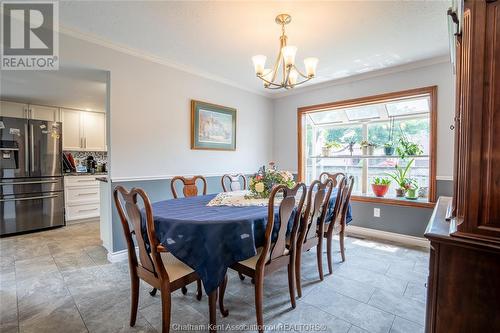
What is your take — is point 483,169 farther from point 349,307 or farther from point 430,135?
point 430,135

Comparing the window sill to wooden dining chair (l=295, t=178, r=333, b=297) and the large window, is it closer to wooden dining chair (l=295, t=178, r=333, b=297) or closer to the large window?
the large window

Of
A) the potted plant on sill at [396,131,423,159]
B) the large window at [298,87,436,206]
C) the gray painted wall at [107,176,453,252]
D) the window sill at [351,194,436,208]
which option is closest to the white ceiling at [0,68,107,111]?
the gray painted wall at [107,176,453,252]

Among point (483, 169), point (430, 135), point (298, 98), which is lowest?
point (483, 169)

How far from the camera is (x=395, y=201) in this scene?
11.1ft

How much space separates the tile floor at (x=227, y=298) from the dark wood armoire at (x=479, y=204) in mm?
860

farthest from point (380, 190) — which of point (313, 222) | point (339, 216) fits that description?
point (313, 222)

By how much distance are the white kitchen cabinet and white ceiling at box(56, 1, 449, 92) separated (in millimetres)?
2965

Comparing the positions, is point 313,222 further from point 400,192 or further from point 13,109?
point 13,109

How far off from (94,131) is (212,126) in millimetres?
Answer: 2919

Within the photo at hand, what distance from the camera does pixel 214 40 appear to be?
2.56 m

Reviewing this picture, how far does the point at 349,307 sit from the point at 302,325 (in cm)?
46

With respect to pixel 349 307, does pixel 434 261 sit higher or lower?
higher

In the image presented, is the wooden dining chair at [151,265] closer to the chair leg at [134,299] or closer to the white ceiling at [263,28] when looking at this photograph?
the chair leg at [134,299]

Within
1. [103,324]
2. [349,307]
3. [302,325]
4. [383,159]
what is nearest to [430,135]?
[383,159]
